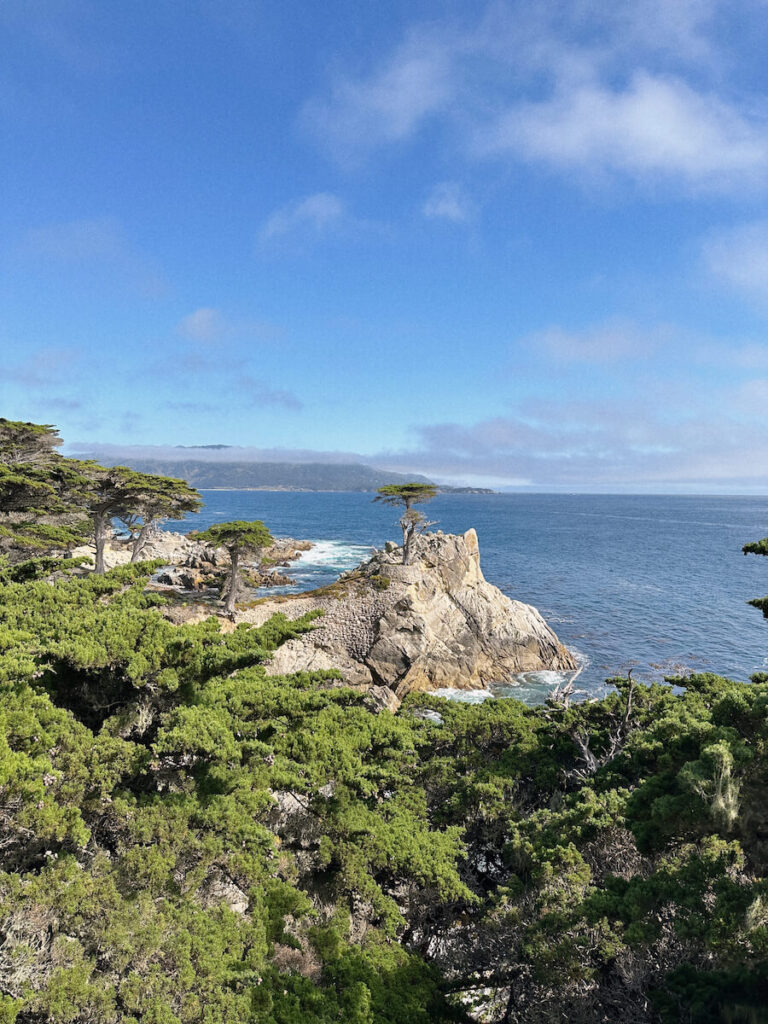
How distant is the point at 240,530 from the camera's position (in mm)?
30016

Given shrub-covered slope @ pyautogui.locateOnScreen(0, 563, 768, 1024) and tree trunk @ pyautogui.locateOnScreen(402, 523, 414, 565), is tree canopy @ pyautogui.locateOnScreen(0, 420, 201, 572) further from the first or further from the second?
tree trunk @ pyautogui.locateOnScreen(402, 523, 414, 565)

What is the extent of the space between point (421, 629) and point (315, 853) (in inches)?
719

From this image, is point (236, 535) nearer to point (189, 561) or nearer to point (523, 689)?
point (523, 689)

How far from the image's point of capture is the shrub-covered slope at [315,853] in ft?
25.4

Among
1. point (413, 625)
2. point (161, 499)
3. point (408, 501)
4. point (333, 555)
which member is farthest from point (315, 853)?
point (333, 555)

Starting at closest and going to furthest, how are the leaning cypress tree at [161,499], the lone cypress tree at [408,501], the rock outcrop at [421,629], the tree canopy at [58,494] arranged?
1. the tree canopy at [58,494]
2. the rock outcrop at [421,629]
3. the leaning cypress tree at [161,499]
4. the lone cypress tree at [408,501]

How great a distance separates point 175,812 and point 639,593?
2058 inches

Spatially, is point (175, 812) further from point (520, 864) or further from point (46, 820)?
point (520, 864)

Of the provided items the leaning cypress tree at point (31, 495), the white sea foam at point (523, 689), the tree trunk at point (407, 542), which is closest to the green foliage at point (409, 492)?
the tree trunk at point (407, 542)

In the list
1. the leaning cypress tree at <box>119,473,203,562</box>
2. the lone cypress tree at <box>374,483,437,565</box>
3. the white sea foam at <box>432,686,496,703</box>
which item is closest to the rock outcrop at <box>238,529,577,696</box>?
the white sea foam at <box>432,686,496,703</box>

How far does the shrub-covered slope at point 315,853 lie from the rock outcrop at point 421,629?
507 inches

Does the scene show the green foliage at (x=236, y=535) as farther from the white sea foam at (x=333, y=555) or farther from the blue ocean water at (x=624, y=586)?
the white sea foam at (x=333, y=555)

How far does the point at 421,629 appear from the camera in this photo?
29.5 m

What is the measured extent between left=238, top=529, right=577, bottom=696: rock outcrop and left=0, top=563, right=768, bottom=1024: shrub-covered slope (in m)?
12.9
